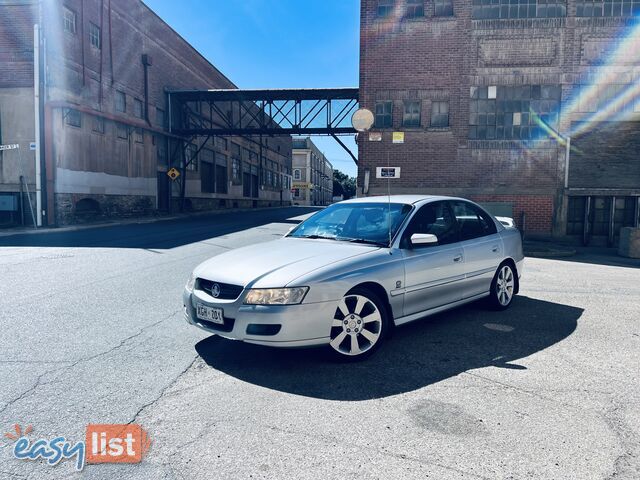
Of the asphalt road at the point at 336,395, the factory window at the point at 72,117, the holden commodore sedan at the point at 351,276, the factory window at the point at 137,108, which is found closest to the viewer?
the asphalt road at the point at 336,395

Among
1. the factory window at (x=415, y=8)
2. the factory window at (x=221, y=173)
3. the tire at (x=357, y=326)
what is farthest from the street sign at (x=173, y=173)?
the tire at (x=357, y=326)

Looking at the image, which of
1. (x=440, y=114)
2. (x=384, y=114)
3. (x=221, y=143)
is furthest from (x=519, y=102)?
(x=221, y=143)

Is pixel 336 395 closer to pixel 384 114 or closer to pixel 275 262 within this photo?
pixel 275 262

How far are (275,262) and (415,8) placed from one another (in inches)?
612

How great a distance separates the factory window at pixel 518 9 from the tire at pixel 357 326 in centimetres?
1557

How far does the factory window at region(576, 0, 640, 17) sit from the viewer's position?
15375 millimetres

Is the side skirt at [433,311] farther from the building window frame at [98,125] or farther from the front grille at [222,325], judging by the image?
the building window frame at [98,125]

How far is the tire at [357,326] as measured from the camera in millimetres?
3809

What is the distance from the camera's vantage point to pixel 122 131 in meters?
25.2

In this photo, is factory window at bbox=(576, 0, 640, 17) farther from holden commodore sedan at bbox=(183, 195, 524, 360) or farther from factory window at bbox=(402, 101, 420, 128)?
holden commodore sedan at bbox=(183, 195, 524, 360)

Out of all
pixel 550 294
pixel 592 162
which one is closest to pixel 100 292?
pixel 550 294

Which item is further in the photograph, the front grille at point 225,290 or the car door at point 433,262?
the car door at point 433,262

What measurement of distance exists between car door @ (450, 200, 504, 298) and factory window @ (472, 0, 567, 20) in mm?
13209

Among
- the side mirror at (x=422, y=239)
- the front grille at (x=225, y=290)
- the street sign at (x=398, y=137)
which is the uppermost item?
the street sign at (x=398, y=137)
